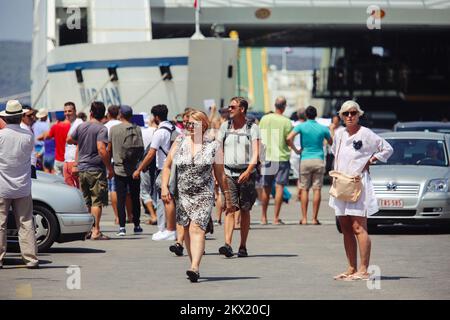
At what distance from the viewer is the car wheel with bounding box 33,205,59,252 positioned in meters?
14.7

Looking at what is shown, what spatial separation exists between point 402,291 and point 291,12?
117ft

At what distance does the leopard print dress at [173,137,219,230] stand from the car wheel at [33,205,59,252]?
2.72m

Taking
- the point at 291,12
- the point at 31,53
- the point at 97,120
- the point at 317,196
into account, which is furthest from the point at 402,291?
the point at 31,53

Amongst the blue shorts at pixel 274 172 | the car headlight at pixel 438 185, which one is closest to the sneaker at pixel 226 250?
the car headlight at pixel 438 185

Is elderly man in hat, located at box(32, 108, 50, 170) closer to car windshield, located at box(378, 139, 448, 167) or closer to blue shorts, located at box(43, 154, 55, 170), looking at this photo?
blue shorts, located at box(43, 154, 55, 170)

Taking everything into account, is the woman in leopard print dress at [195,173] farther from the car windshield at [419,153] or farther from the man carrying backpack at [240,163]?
the car windshield at [419,153]

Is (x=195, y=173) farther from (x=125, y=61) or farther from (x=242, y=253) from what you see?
(x=125, y=61)

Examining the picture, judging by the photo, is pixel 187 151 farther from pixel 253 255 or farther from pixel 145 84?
pixel 145 84

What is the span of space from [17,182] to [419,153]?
8.03 m

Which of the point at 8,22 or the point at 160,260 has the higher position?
the point at 8,22

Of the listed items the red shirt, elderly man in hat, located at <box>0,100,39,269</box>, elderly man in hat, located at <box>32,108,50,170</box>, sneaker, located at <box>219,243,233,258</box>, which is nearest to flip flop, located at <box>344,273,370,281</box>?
sneaker, located at <box>219,243,233,258</box>

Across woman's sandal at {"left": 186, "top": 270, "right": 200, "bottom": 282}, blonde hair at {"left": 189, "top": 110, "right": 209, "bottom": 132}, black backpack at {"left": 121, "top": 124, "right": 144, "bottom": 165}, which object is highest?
blonde hair at {"left": 189, "top": 110, "right": 209, "bottom": 132}

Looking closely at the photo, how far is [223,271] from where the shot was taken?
43.0ft

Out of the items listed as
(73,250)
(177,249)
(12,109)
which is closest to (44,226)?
(73,250)
